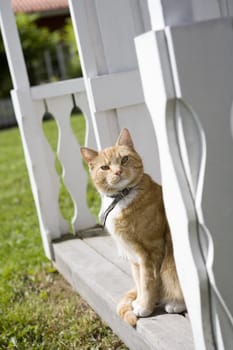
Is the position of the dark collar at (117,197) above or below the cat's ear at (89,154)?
below

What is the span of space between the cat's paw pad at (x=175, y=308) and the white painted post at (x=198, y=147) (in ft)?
1.89

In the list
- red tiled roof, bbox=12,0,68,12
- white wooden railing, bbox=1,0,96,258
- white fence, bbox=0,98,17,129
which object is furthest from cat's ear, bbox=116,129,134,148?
red tiled roof, bbox=12,0,68,12

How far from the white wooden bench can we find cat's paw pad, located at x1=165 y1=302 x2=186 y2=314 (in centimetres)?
4

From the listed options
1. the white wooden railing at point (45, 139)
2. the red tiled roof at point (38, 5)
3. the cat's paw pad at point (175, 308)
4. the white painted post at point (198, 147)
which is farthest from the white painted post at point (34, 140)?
the red tiled roof at point (38, 5)

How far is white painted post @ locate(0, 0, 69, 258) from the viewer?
4035 mm

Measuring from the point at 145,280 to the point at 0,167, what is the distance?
7.10 m

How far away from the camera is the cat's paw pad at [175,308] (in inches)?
99.3

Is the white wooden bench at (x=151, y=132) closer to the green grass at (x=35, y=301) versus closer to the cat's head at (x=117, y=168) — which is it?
the green grass at (x=35, y=301)

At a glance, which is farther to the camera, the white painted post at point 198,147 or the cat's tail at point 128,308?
the cat's tail at point 128,308

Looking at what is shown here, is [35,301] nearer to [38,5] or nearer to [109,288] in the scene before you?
[109,288]

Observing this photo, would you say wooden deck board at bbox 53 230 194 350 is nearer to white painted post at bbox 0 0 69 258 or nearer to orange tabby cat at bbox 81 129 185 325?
orange tabby cat at bbox 81 129 185 325

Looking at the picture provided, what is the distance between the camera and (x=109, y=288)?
307 cm

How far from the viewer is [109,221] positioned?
99.8 inches

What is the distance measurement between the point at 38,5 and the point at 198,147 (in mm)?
20077
